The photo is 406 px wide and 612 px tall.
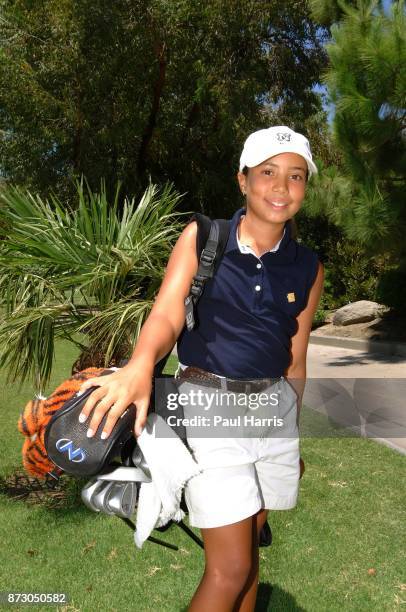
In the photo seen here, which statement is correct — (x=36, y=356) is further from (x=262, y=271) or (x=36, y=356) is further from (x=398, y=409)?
(x=398, y=409)

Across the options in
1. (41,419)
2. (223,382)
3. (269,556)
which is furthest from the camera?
(269,556)

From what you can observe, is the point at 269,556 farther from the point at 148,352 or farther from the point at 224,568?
the point at 148,352

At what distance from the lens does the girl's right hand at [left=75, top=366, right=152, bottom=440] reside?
1.47 metres

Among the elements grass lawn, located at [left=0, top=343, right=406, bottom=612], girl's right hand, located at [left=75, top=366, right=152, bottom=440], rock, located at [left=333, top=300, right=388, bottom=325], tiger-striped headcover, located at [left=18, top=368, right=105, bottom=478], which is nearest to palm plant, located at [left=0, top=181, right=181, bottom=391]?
grass lawn, located at [left=0, top=343, right=406, bottom=612]

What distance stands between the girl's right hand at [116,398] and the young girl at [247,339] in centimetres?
16

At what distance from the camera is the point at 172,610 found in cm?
300

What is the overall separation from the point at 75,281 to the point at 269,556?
2116 millimetres

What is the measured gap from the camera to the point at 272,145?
6.55 feet

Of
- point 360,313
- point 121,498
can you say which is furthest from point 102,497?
point 360,313

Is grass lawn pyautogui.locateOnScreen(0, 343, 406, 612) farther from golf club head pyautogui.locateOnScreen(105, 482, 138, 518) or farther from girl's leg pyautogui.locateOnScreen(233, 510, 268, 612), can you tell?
golf club head pyautogui.locateOnScreen(105, 482, 138, 518)

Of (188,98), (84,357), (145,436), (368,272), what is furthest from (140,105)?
(145,436)

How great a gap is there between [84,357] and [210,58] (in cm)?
1215

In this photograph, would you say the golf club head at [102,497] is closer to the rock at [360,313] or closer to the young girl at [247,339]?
the young girl at [247,339]

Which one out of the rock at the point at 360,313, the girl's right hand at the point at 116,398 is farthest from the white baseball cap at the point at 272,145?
the rock at the point at 360,313
